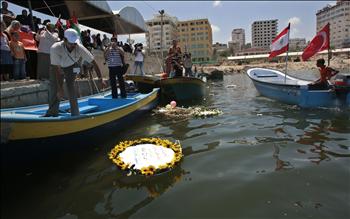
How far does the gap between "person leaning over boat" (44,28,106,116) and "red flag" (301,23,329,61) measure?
8.64 metres

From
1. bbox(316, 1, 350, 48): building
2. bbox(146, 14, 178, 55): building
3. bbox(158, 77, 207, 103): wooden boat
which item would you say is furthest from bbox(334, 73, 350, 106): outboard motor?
bbox(316, 1, 350, 48): building

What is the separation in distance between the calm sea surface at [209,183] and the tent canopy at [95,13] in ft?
28.4

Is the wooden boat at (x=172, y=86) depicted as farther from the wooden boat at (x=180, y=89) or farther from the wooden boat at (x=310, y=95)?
the wooden boat at (x=310, y=95)

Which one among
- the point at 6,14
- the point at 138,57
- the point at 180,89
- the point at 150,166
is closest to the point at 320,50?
the point at 180,89

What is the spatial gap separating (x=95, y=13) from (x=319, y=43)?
1343cm

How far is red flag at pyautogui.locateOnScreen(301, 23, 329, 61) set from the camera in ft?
34.6

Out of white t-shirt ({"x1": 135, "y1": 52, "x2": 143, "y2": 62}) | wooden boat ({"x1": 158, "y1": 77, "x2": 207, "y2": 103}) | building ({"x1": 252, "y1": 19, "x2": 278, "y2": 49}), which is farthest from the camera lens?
building ({"x1": 252, "y1": 19, "x2": 278, "y2": 49})

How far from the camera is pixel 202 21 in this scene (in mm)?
104125

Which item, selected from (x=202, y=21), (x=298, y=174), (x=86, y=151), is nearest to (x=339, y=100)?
(x=298, y=174)

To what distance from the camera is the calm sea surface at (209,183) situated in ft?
12.3

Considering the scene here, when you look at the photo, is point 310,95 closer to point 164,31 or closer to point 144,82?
point 144,82

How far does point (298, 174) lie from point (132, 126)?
5.08 m

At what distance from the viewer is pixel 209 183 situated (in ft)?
14.7

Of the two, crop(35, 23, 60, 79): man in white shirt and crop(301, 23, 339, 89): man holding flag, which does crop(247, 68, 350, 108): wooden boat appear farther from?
crop(35, 23, 60, 79): man in white shirt
